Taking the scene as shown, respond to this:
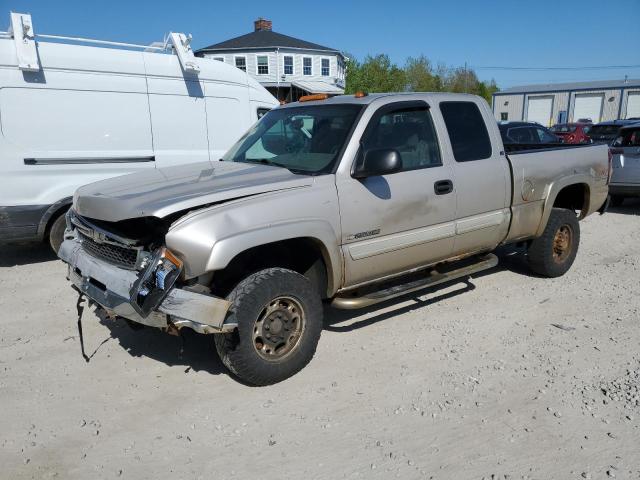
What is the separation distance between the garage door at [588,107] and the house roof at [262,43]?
2669 cm

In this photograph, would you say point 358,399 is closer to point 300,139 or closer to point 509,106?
point 300,139

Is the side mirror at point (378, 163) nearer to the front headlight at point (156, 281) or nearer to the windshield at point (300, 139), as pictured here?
the windshield at point (300, 139)

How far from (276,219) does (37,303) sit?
330 centimetres

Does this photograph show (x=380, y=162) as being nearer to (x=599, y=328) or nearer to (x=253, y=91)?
(x=599, y=328)

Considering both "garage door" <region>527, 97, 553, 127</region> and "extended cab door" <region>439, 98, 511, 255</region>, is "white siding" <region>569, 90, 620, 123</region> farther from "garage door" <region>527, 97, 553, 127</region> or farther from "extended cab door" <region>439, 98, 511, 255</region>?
"extended cab door" <region>439, 98, 511, 255</region>

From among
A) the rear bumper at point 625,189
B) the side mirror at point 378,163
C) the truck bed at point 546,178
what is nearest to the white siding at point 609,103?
the rear bumper at point 625,189

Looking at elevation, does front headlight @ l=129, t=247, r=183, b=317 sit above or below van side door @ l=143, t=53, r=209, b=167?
below

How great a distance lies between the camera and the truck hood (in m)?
3.23

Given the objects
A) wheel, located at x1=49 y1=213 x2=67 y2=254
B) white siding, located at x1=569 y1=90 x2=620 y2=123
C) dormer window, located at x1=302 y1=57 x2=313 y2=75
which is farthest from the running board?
white siding, located at x1=569 y1=90 x2=620 y2=123

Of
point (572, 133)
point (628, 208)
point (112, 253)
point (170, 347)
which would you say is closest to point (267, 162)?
point (112, 253)

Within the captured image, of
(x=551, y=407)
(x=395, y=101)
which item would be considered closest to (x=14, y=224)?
(x=395, y=101)

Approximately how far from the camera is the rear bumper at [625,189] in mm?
9758

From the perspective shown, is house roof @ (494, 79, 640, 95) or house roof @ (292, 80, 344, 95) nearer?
house roof @ (292, 80, 344, 95)

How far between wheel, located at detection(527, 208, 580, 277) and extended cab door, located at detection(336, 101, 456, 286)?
168cm
